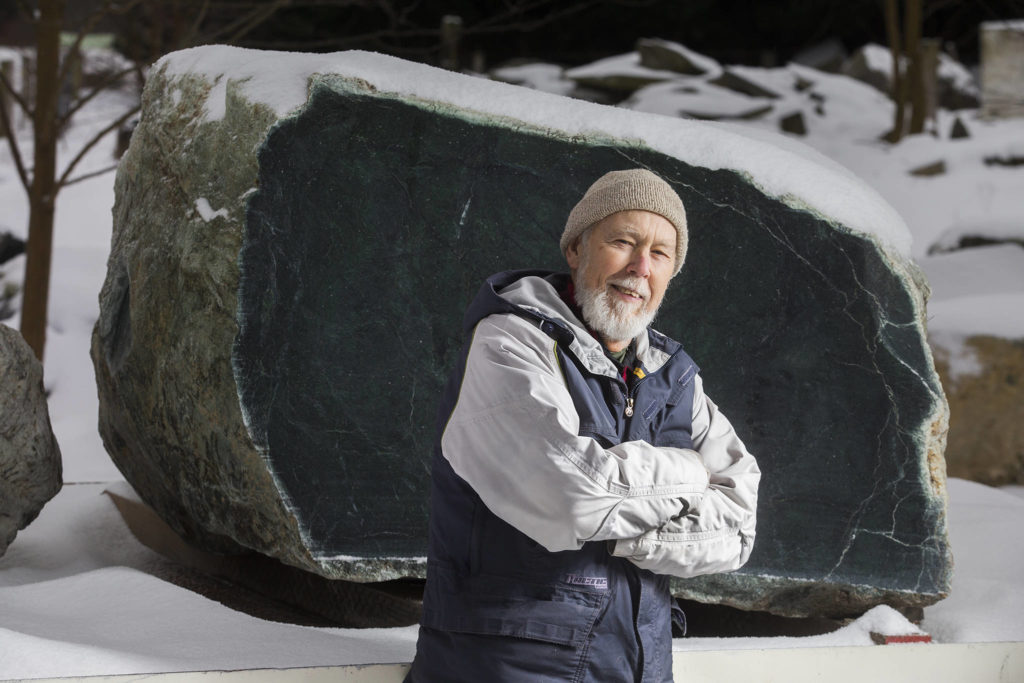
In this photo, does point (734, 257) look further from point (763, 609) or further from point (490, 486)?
point (490, 486)

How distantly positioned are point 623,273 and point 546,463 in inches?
15.8

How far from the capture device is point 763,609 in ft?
9.80

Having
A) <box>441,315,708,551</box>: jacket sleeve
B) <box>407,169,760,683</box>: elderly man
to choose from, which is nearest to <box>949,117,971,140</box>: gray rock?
<box>407,169,760,683</box>: elderly man

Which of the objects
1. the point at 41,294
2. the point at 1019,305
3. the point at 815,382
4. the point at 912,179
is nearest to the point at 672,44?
the point at 912,179

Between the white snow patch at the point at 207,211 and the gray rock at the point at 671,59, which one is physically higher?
the gray rock at the point at 671,59

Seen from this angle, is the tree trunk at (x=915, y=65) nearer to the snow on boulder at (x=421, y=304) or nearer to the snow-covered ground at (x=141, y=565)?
the snow-covered ground at (x=141, y=565)

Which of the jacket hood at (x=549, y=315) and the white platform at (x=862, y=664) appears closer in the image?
the jacket hood at (x=549, y=315)

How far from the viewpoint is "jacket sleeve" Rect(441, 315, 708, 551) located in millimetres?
1674

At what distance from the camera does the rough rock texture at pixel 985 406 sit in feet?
13.7

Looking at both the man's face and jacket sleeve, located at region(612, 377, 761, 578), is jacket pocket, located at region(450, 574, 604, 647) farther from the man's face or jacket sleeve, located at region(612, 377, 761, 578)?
the man's face

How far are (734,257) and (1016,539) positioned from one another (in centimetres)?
136

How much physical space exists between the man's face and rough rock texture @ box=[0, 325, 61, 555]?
1624mm

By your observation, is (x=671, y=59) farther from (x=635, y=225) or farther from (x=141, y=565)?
(x=635, y=225)

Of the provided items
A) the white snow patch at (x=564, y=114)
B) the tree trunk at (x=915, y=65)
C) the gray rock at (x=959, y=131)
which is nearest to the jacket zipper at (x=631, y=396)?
the white snow patch at (x=564, y=114)
